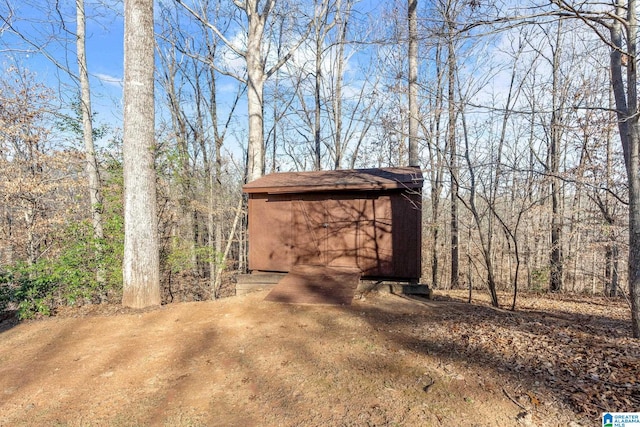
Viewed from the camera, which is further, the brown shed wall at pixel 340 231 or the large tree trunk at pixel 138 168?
the brown shed wall at pixel 340 231

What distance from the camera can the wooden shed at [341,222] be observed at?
565 cm

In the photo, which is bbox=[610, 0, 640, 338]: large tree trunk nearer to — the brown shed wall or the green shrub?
the brown shed wall

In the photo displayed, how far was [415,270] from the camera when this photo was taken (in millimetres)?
5621

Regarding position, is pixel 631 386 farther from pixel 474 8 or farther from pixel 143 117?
pixel 143 117

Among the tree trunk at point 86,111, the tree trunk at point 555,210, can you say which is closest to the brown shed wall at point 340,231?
the tree trunk at point 86,111

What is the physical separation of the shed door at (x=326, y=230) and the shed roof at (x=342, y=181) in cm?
33

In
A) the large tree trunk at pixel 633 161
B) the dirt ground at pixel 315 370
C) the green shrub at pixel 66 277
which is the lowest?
the dirt ground at pixel 315 370

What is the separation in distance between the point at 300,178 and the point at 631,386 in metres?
5.53

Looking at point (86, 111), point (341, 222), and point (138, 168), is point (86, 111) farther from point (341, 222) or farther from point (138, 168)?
point (341, 222)

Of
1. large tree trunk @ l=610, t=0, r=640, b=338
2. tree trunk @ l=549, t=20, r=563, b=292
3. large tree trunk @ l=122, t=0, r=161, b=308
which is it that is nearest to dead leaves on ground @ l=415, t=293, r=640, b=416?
large tree trunk @ l=610, t=0, r=640, b=338

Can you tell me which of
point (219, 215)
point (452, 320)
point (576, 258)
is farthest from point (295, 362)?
point (576, 258)

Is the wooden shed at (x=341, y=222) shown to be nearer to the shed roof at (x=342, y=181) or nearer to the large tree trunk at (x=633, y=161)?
the shed roof at (x=342, y=181)

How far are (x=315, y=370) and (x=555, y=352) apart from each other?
7.79 ft

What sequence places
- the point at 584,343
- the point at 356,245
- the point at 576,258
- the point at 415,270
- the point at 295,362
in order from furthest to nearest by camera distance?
the point at 576,258 → the point at 356,245 → the point at 415,270 → the point at 584,343 → the point at 295,362
